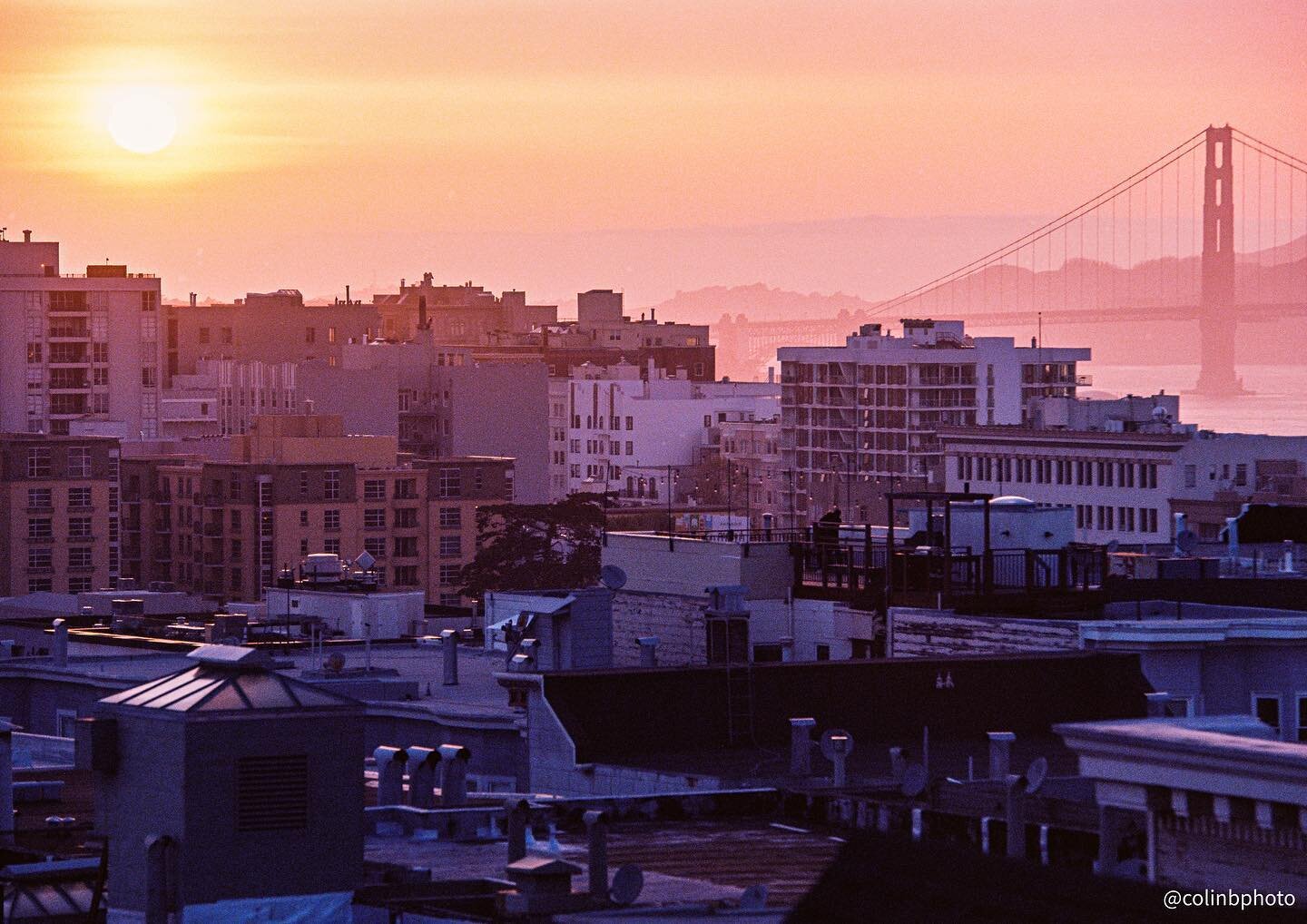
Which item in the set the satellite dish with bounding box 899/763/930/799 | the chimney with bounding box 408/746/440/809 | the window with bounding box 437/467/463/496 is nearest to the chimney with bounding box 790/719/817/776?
the chimney with bounding box 408/746/440/809

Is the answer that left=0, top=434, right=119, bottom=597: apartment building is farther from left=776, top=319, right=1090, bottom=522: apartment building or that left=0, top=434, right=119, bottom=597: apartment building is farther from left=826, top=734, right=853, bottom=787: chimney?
left=826, top=734, right=853, bottom=787: chimney

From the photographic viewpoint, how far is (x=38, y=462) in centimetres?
10975

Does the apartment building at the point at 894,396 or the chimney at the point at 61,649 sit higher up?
the apartment building at the point at 894,396

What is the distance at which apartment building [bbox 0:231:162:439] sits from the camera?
484ft

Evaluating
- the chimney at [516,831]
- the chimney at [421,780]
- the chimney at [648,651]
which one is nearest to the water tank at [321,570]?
the chimney at [648,651]

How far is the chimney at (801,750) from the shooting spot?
2766 centimetres

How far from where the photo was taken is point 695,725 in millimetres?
29938

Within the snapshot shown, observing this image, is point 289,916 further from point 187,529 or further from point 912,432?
point 912,432

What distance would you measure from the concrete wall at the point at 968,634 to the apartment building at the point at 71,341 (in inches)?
4385

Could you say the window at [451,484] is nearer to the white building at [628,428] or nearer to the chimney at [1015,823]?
the white building at [628,428]

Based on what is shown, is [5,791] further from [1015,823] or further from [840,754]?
[1015,823]

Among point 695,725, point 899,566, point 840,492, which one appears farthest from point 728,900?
point 840,492

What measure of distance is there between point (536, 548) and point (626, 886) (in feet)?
315

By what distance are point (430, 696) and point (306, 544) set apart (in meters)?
74.2
